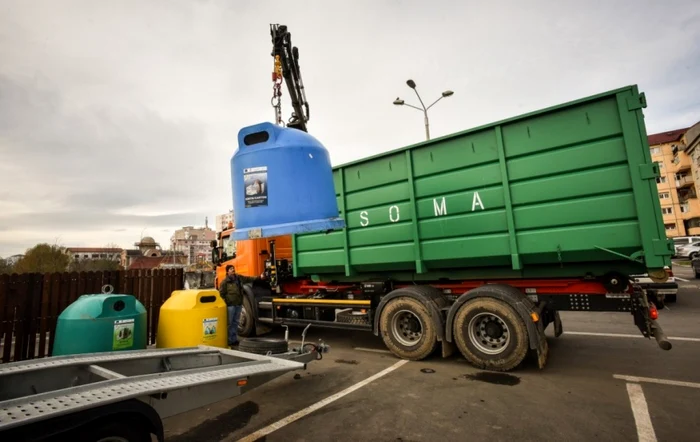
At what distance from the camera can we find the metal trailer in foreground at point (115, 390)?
5.77 ft

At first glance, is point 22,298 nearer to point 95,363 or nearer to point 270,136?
point 95,363

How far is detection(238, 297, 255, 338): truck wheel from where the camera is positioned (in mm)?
7168

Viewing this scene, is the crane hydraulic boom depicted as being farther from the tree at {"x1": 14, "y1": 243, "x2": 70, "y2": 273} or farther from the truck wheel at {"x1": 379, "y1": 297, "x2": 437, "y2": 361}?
the tree at {"x1": 14, "y1": 243, "x2": 70, "y2": 273}

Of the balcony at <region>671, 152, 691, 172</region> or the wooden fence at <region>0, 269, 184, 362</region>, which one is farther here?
the balcony at <region>671, 152, 691, 172</region>

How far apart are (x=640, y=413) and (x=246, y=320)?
20.9ft

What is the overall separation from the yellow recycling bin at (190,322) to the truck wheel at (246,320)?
6.53 ft

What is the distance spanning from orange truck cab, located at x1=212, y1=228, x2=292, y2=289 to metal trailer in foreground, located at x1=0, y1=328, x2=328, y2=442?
12.3 feet

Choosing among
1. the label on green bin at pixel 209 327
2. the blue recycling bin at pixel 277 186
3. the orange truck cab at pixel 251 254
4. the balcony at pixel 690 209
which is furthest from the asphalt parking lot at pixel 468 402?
the balcony at pixel 690 209

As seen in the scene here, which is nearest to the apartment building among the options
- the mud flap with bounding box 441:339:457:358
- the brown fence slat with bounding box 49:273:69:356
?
the mud flap with bounding box 441:339:457:358

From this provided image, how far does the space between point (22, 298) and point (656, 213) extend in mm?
8675

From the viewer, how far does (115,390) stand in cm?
206

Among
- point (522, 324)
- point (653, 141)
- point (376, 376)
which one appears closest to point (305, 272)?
point (376, 376)

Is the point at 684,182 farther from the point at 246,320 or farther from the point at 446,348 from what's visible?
the point at 246,320

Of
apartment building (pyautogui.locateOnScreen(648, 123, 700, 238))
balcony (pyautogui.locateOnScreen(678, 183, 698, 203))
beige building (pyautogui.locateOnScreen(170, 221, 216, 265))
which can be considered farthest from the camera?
beige building (pyautogui.locateOnScreen(170, 221, 216, 265))
